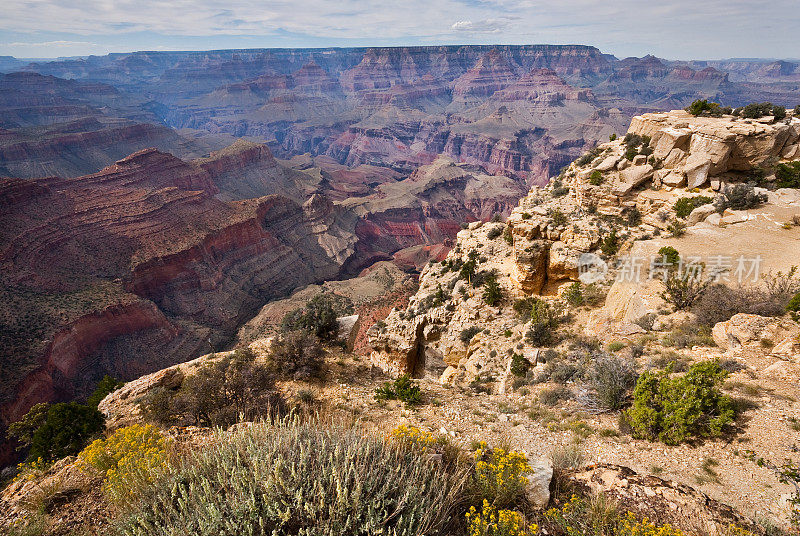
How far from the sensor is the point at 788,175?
68.6 ft

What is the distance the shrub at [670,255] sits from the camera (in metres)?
16.9

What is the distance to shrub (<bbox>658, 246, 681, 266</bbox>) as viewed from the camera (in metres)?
16.9

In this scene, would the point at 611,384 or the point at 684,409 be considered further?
the point at 611,384

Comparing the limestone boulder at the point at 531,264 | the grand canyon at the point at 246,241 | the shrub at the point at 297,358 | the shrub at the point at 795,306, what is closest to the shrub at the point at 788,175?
the grand canyon at the point at 246,241

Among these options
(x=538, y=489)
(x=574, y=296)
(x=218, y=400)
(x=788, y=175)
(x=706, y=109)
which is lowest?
(x=574, y=296)

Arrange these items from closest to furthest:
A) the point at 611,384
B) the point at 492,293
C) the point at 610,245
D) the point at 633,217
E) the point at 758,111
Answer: the point at 611,384 → the point at 610,245 → the point at 492,293 → the point at 633,217 → the point at 758,111

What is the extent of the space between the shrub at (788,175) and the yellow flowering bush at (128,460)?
104 ft

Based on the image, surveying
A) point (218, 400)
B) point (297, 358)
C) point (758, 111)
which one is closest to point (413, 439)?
point (218, 400)

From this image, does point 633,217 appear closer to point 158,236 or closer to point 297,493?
point 297,493

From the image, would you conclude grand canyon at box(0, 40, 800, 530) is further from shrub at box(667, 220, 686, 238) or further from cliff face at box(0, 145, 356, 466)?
shrub at box(667, 220, 686, 238)

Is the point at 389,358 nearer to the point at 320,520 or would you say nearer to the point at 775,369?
the point at 775,369

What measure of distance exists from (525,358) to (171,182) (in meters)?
97.9

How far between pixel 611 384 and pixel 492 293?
36.4ft

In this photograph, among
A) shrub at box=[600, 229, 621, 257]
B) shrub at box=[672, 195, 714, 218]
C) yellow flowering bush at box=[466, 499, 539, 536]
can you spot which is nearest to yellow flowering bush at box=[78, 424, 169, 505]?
yellow flowering bush at box=[466, 499, 539, 536]
